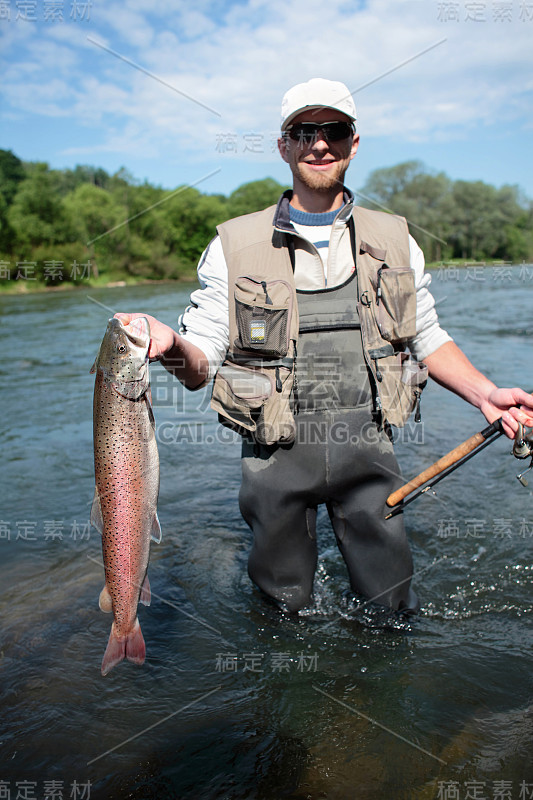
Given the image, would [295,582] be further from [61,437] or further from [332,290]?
[61,437]

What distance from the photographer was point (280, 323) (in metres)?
3.36

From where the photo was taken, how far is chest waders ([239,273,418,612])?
136 inches

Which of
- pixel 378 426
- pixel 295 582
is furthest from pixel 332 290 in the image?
pixel 295 582

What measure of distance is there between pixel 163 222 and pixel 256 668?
62438 millimetres

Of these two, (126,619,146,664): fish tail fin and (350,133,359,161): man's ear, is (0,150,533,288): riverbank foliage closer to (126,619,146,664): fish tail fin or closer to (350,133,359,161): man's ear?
(350,133,359,161): man's ear

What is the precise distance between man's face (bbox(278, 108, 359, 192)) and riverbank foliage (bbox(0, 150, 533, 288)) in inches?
1423

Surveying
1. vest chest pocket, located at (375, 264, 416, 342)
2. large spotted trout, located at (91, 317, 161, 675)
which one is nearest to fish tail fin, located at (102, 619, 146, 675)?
large spotted trout, located at (91, 317, 161, 675)

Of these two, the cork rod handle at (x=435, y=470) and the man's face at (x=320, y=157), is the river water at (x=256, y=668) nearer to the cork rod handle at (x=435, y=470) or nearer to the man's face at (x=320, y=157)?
the cork rod handle at (x=435, y=470)

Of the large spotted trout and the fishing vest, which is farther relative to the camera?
the fishing vest

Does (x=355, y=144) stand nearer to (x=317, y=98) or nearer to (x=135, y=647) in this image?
(x=317, y=98)

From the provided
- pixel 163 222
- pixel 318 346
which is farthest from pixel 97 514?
pixel 163 222

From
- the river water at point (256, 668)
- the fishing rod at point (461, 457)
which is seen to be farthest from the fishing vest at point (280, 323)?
the river water at point (256, 668)

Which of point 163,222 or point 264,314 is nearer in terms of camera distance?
point 264,314

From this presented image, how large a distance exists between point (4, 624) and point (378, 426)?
2782mm
